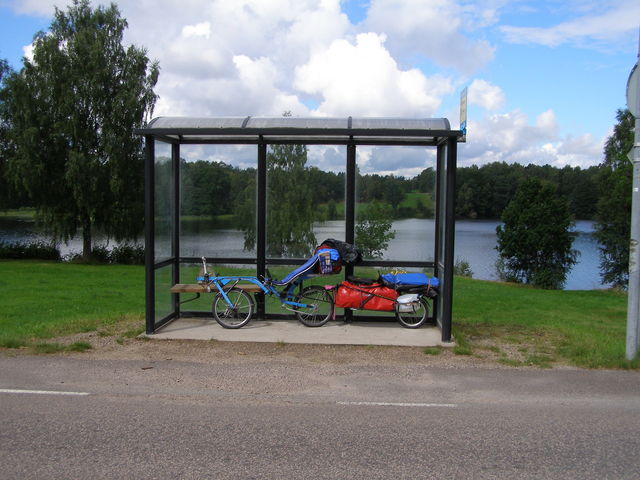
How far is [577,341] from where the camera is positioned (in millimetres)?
8508

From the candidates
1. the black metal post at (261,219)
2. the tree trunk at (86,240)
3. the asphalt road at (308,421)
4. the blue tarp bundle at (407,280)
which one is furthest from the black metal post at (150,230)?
the tree trunk at (86,240)

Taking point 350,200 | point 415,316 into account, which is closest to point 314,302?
point 415,316

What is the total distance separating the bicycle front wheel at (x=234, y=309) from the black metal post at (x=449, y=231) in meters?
2.85

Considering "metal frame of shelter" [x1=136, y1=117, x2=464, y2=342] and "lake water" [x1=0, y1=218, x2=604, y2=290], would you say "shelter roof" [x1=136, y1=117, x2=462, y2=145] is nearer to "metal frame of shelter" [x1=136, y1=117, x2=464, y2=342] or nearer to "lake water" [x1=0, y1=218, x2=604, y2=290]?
"metal frame of shelter" [x1=136, y1=117, x2=464, y2=342]

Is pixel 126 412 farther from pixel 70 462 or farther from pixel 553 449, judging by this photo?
pixel 553 449

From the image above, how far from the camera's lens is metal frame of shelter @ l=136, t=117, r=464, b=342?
8219mm

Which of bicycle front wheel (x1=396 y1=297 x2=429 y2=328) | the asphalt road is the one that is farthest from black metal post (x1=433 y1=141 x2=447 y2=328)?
the asphalt road

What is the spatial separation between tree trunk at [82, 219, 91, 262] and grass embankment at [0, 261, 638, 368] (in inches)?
352

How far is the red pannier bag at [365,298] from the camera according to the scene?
8828 millimetres

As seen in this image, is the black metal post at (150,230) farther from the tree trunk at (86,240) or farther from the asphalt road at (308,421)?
the tree trunk at (86,240)

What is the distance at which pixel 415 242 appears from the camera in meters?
9.57

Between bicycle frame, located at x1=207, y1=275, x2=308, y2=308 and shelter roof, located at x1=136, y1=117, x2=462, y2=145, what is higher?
shelter roof, located at x1=136, y1=117, x2=462, y2=145

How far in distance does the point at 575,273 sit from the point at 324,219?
28.7 metres

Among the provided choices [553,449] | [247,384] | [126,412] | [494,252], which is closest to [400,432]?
[553,449]
